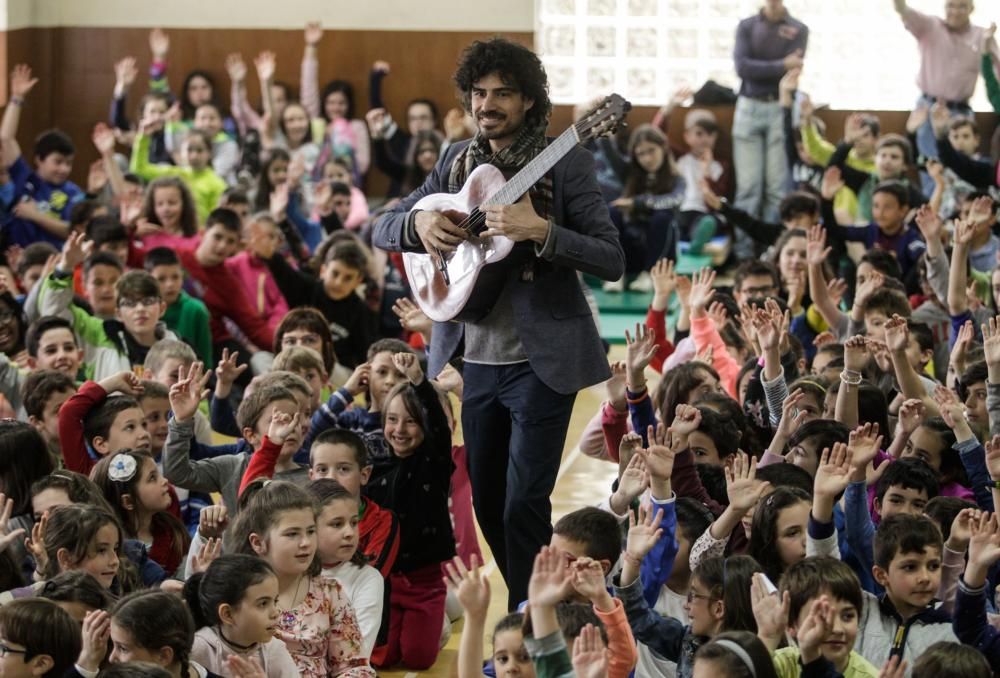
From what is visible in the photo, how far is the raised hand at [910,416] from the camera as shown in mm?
5090

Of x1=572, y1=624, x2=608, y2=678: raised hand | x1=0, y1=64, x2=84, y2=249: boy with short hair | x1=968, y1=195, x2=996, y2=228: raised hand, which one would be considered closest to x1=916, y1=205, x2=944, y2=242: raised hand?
x1=968, y1=195, x2=996, y2=228: raised hand

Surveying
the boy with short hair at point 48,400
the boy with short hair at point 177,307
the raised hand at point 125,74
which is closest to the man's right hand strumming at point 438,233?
the boy with short hair at point 48,400

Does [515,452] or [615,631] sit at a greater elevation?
[515,452]

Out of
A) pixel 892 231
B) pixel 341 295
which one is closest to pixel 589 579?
pixel 341 295

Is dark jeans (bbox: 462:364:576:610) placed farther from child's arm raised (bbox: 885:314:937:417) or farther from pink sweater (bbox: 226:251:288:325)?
pink sweater (bbox: 226:251:288:325)

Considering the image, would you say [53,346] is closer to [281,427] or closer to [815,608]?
[281,427]

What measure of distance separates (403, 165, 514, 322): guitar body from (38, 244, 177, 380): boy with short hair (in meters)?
2.40

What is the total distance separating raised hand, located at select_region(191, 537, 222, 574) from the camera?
4.13m

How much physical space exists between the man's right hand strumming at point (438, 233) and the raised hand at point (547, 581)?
1209 millimetres

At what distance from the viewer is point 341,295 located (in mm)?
7723

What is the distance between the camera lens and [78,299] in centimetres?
687

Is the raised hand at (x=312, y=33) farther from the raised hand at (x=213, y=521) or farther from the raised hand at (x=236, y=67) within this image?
the raised hand at (x=213, y=521)

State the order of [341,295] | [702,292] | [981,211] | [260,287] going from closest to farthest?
1. [702,292]
2. [981,211]
3. [341,295]
4. [260,287]

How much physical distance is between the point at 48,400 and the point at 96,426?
356 mm
